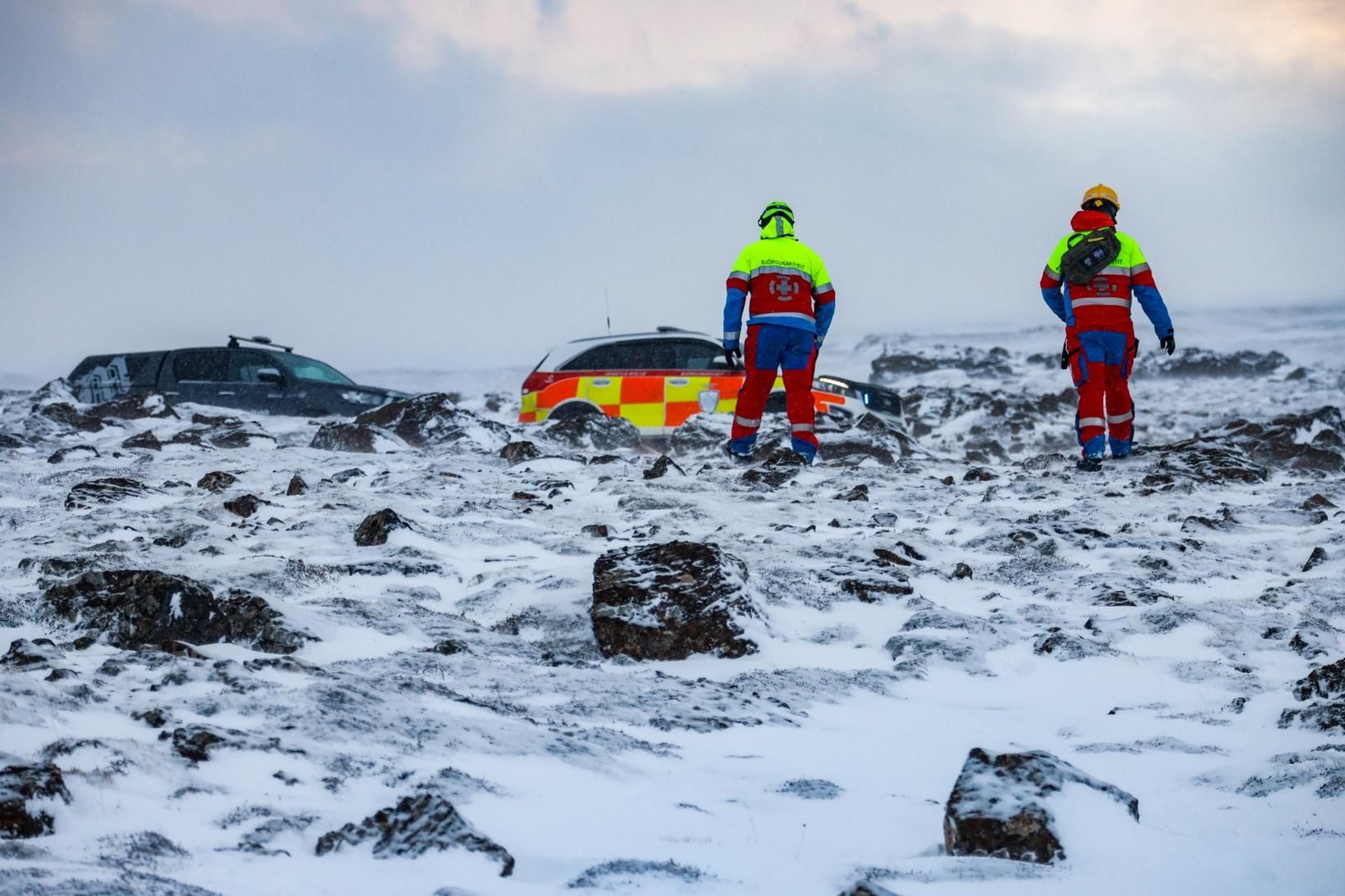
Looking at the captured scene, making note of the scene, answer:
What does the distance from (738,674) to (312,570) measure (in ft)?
6.32

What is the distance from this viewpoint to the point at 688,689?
366cm

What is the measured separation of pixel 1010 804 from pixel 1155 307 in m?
7.39

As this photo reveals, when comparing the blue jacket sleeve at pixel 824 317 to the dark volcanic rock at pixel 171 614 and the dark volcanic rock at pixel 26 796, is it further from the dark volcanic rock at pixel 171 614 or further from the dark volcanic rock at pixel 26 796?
the dark volcanic rock at pixel 26 796

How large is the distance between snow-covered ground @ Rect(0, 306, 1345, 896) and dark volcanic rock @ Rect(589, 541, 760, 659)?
0.07 m

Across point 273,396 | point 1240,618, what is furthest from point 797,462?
point 273,396

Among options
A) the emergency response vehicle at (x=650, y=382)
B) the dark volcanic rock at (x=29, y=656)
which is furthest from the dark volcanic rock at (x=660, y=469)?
the dark volcanic rock at (x=29, y=656)

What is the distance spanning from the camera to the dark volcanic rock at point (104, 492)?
636cm

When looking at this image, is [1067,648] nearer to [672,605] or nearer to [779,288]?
[672,605]

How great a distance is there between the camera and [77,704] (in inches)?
118

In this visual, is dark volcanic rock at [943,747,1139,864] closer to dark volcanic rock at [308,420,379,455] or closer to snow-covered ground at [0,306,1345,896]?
snow-covered ground at [0,306,1345,896]

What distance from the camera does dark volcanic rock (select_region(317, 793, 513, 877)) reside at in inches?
90.4

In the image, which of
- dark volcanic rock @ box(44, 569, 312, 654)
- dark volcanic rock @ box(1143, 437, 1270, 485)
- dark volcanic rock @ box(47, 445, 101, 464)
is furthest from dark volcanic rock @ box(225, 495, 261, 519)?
dark volcanic rock @ box(1143, 437, 1270, 485)

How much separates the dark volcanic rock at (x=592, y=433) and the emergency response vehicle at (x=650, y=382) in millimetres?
463

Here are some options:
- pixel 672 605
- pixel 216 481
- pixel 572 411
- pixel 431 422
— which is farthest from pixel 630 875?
pixel 572 411
